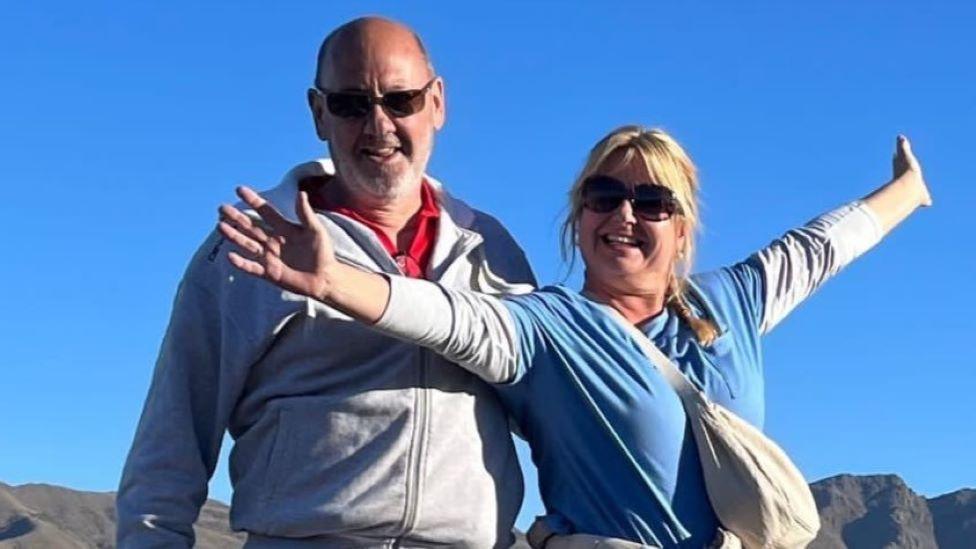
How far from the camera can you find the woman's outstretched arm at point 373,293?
7.50m

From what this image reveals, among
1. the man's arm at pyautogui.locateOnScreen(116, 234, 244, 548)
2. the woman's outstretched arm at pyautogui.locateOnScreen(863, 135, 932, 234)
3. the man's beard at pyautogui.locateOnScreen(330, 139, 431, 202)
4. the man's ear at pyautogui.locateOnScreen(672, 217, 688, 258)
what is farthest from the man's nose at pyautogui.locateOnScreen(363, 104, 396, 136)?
the woman's outstretched arm at pyautogui.locateOnScreen(863, 135, 932, 234)

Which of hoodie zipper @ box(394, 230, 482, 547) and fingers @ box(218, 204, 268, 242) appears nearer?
fingers @ box(218, 204, 268, 242)

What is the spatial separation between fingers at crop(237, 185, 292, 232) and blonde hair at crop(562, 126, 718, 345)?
242cm

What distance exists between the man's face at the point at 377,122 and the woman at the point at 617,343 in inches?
34.3

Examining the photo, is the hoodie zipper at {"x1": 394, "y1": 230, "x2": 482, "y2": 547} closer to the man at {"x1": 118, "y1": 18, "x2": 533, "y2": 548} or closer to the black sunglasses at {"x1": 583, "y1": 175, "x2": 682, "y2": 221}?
the man at {"x1": 118, "y1": 18, "x2": 533, "y2": 548}

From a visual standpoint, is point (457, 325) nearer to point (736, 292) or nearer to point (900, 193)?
point (736, 292)

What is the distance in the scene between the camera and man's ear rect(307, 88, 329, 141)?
9094mm

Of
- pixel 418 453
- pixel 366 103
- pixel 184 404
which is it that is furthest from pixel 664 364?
pixel 184 404

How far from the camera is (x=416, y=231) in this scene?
30.7 feet

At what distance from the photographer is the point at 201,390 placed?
8977 mm

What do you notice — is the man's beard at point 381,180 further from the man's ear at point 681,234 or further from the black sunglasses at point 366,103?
the man's ear at point 681,234

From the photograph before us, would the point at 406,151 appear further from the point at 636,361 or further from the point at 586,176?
the point at 636,361

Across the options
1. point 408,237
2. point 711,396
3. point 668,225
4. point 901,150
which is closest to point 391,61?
point 408,237

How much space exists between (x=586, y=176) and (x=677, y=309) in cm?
95
